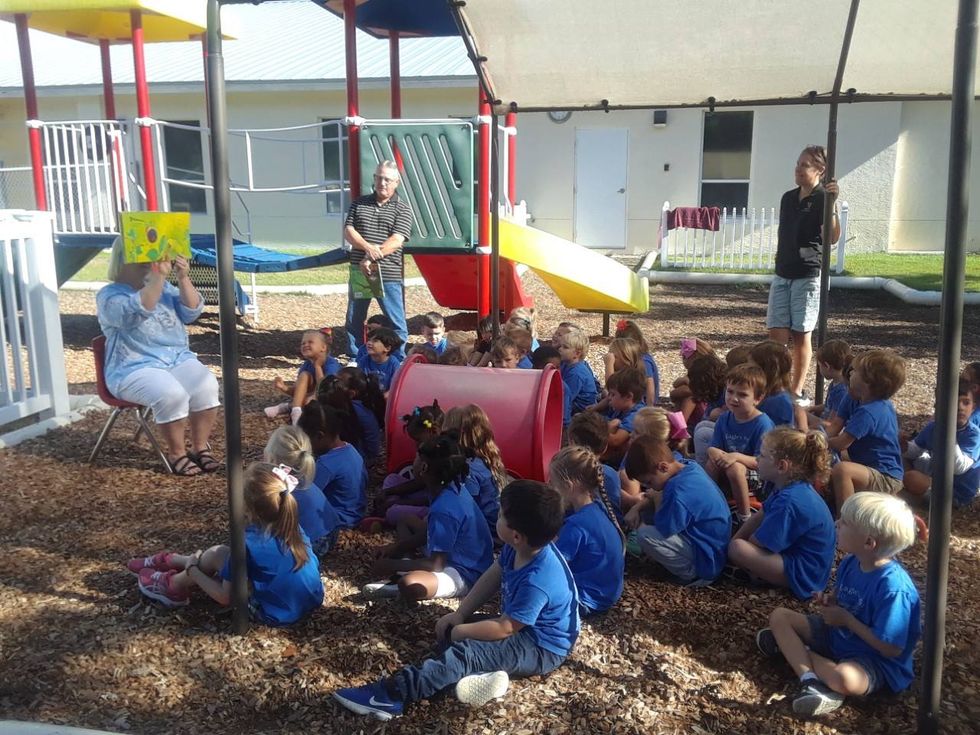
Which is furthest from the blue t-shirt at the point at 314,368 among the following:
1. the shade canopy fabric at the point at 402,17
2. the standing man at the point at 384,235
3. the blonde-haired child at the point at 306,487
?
the shade canopy fabric at the point at 402,17

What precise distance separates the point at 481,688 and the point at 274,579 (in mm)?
978

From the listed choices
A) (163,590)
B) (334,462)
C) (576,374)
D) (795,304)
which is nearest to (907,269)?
(795,304)

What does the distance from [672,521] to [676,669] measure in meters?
0.74

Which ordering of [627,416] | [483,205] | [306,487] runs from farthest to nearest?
[483,205], [627,416], [306,487]

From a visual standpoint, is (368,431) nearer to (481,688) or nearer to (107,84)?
(481,688)

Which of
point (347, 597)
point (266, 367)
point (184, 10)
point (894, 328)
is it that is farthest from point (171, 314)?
point (894, 328)

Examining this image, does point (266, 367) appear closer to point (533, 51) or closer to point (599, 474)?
point (533, 51)

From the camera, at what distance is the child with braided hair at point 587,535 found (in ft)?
11.7

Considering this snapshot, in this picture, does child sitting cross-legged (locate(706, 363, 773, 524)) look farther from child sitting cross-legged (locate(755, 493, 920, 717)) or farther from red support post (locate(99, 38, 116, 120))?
red support post (locate(99, 38, 116, 120))

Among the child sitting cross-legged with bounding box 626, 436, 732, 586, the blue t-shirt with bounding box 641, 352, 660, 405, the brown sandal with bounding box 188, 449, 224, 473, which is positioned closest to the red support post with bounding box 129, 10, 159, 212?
the brown sandal with bounding box 188, 449, 224, 473

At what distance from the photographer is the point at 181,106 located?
63.3ft

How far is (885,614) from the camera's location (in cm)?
293

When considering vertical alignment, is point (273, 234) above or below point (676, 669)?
above

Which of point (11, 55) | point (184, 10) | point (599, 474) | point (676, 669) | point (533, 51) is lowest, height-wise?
point (676, 669)
